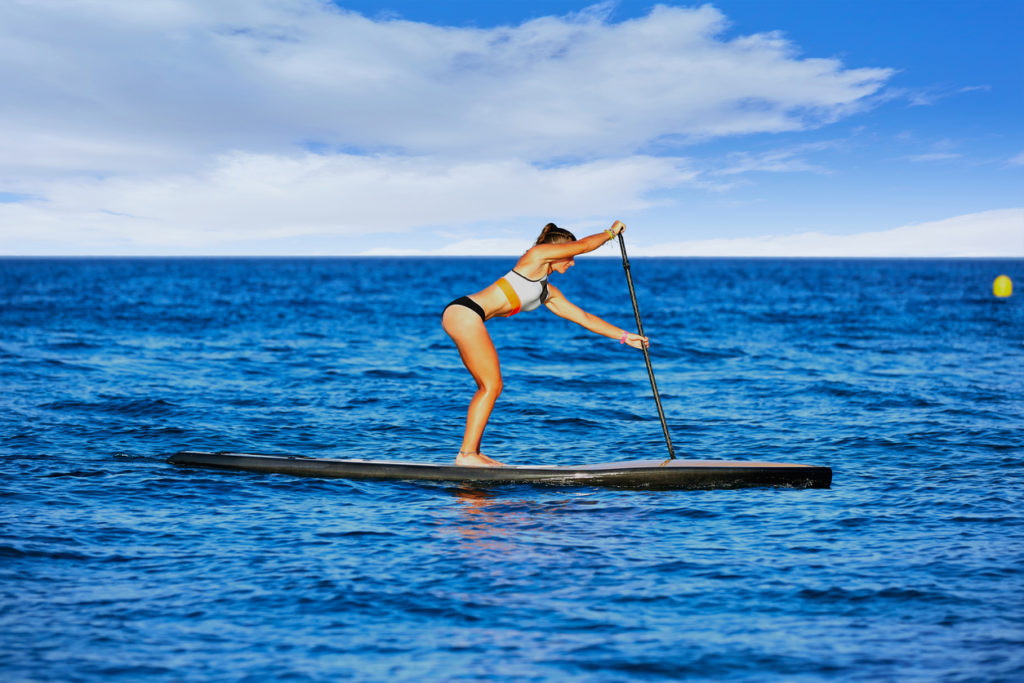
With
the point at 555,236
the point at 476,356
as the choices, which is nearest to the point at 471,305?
the point at 476,356

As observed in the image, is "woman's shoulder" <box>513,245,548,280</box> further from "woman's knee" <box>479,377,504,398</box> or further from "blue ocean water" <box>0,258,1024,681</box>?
"blue ocean water" <box>0,258,1024,681</box>

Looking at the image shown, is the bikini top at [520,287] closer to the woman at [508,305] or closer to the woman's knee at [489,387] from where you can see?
the woman at [508,305]

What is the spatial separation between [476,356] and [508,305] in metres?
0.65

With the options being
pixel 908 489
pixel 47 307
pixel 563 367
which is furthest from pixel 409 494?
pixel 47 307

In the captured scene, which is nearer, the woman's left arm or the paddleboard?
the paddleboard

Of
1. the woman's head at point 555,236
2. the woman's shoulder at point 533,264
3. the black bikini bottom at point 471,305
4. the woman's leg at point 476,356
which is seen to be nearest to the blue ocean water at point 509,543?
the woman's leg at point 476,356

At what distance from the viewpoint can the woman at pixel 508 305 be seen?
8.93m

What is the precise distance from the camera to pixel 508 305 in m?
9.23

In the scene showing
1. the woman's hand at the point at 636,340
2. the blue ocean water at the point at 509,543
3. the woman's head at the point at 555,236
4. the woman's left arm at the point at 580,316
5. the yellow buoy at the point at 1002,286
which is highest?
the yellow buoy at the point at 1002,286

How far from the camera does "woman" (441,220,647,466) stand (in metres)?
8.93

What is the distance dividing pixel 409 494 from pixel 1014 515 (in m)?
6.17

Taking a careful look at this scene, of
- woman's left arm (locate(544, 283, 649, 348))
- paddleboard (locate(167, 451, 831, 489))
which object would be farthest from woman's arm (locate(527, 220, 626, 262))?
paddleboard (locate(167, 451, 831, 489))

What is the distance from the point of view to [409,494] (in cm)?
924

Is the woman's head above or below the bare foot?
above
